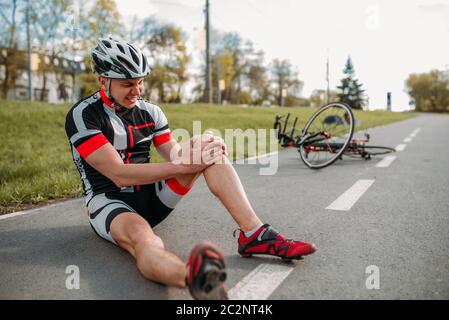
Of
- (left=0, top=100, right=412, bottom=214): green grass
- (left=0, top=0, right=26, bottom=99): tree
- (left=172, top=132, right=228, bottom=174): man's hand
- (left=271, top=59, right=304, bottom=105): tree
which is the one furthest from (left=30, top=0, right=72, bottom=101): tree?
(left=271, top=59, right=304, bottom=105): tree

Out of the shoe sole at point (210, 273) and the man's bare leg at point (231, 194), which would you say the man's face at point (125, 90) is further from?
the shoe sole at point (210, 273)

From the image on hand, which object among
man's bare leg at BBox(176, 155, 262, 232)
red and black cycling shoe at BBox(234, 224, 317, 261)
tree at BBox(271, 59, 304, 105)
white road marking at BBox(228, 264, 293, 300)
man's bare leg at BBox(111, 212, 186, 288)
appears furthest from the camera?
tree at BBox(271, 59, 304, 105)

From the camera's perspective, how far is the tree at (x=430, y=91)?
107438 mm

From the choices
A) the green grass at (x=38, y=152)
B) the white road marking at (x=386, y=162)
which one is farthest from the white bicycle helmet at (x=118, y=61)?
the white road marking at (x=386, y=162)

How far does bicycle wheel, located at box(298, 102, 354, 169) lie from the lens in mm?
7066

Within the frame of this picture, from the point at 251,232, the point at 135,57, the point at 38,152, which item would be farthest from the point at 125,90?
the point at 38,152

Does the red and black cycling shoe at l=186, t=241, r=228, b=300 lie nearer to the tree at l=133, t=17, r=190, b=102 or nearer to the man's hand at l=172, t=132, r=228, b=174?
the man's hand at l=172, t=132, r=228, b=174

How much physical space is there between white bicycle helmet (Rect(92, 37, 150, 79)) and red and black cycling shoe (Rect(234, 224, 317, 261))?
134cm

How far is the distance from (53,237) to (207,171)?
1.48m

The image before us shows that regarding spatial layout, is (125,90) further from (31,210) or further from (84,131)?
(31,210)

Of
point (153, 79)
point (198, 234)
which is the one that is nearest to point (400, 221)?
point (198, 234)

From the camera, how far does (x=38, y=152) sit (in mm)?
8727

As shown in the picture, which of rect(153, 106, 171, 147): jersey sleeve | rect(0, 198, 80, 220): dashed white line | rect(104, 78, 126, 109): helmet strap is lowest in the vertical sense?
rect(0, 198, 80, 220): dashed white line

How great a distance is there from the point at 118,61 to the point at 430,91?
4800 inches
